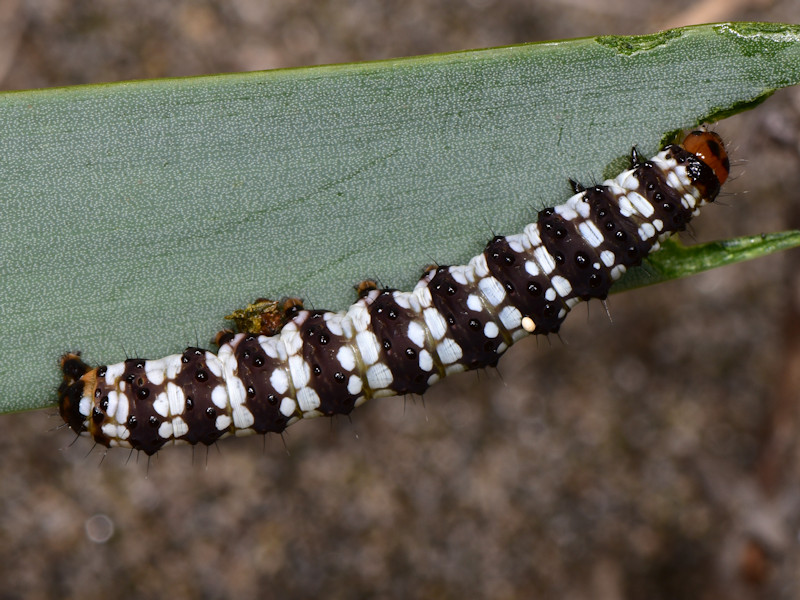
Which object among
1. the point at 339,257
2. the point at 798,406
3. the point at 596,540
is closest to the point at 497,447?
the point at 596,540

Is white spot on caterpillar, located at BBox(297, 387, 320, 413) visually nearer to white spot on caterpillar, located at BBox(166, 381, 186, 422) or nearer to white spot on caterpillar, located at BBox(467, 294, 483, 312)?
white spot on caterpillar, located at BBox(166, 381, 186, 422)

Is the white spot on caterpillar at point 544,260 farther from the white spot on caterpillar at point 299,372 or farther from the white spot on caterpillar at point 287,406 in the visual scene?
the white spot on caterpillar at point 287,406

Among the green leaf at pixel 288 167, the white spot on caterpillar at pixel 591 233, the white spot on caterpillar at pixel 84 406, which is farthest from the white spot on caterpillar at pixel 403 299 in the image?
the white spot on caterpillar at pixel 84 406

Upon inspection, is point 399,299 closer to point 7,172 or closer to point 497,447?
point 7,172

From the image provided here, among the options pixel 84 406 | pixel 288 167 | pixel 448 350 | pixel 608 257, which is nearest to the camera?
pixel 288 167

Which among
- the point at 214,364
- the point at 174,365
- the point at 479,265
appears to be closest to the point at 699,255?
the point at 479,265

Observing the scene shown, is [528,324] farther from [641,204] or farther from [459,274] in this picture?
[641,204]
